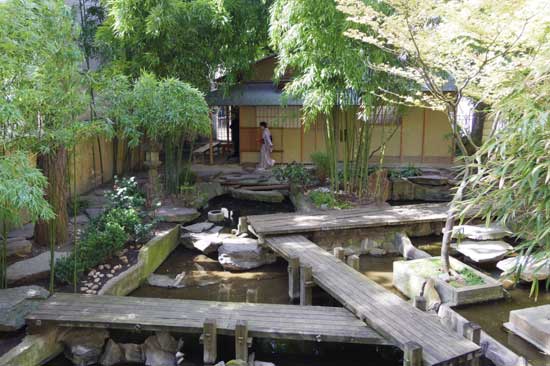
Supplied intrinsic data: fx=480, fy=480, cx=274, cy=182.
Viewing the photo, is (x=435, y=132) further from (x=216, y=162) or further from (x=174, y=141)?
(x=174, y=141)

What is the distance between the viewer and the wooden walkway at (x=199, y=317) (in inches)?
193

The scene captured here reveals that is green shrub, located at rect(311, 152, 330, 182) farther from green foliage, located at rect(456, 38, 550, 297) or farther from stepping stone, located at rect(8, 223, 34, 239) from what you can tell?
green foliage, located at rect(456, 38, 550, 297)

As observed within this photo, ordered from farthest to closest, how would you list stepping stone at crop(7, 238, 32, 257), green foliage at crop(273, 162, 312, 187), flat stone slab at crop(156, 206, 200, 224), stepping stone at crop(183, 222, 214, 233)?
green foliage at crop(273, 162, 312, 187), flat stone slab at crop(156, 206, 200, 224), stepping stone at crop(183, 222, 214, 233), stepping stone at crop(7, 238, 32, 257)

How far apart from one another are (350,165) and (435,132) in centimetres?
491

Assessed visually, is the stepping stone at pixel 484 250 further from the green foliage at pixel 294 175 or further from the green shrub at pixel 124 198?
the green shrub at pixel 124 198

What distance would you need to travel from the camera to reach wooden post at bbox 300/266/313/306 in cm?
621

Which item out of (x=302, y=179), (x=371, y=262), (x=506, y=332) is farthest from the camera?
(x=302, y=179)

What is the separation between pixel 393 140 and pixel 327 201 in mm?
5906

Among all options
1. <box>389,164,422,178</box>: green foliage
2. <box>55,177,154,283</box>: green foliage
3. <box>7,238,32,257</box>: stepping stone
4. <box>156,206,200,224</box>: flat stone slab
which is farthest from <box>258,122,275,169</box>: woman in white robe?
<box>7,238,32,257</box>: stepping stone

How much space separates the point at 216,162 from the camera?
1549 cm

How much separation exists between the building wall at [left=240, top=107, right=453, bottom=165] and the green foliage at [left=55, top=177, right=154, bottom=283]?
22.7 feet

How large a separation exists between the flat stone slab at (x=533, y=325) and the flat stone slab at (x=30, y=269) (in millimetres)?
5716

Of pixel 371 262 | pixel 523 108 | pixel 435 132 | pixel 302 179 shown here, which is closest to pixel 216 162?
pixel 302 179

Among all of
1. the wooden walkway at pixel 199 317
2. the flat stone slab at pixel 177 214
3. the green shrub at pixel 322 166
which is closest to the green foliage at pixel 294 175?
the green shrub at pixel 322 166
